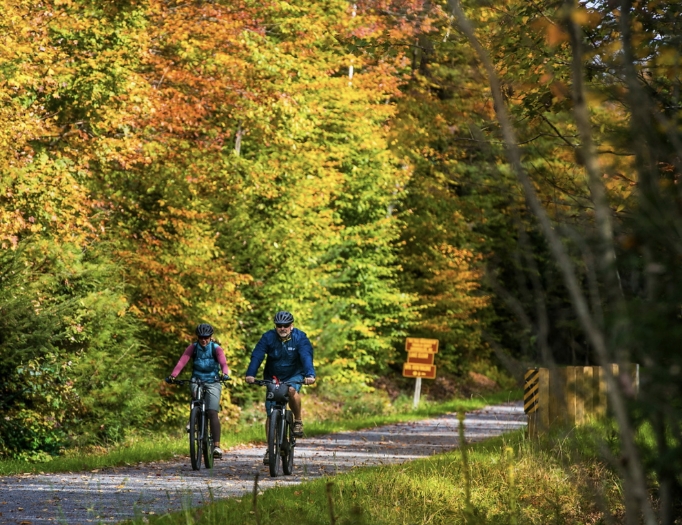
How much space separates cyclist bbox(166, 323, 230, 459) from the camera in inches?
562

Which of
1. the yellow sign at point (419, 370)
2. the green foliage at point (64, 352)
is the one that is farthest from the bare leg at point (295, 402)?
the yellow sign at point (419, 370)

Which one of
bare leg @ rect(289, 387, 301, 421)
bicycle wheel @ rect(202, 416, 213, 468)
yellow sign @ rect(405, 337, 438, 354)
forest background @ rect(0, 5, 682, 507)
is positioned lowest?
bicycle wheel @ rect(202, 416, 213, 468)

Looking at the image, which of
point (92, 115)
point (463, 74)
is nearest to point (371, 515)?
point (92, 115)

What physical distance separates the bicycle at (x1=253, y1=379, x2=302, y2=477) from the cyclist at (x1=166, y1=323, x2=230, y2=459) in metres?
1.12

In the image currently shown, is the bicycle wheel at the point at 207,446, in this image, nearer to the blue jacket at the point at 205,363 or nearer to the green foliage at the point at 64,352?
the blue jacket at the point at 205,363

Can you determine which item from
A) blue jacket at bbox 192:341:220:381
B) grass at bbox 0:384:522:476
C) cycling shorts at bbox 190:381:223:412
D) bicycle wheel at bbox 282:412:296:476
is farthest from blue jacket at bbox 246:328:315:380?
grass at bbox 0:384:522:476

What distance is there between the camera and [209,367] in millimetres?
14531

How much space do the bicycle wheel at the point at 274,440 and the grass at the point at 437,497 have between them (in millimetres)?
1437

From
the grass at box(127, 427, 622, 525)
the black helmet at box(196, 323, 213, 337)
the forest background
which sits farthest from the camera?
the black helmet at box(196, 323, 213, 337)

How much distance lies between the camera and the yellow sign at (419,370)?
31.0 metres

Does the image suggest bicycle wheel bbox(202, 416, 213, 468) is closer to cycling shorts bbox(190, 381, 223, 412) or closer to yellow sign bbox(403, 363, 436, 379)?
cycling shorts bbox(190, 381, 223, 412)

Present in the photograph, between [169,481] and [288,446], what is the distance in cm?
149

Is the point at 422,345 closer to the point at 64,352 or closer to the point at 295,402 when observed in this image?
the point at 64,352

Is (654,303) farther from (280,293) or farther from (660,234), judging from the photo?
(280,293)
